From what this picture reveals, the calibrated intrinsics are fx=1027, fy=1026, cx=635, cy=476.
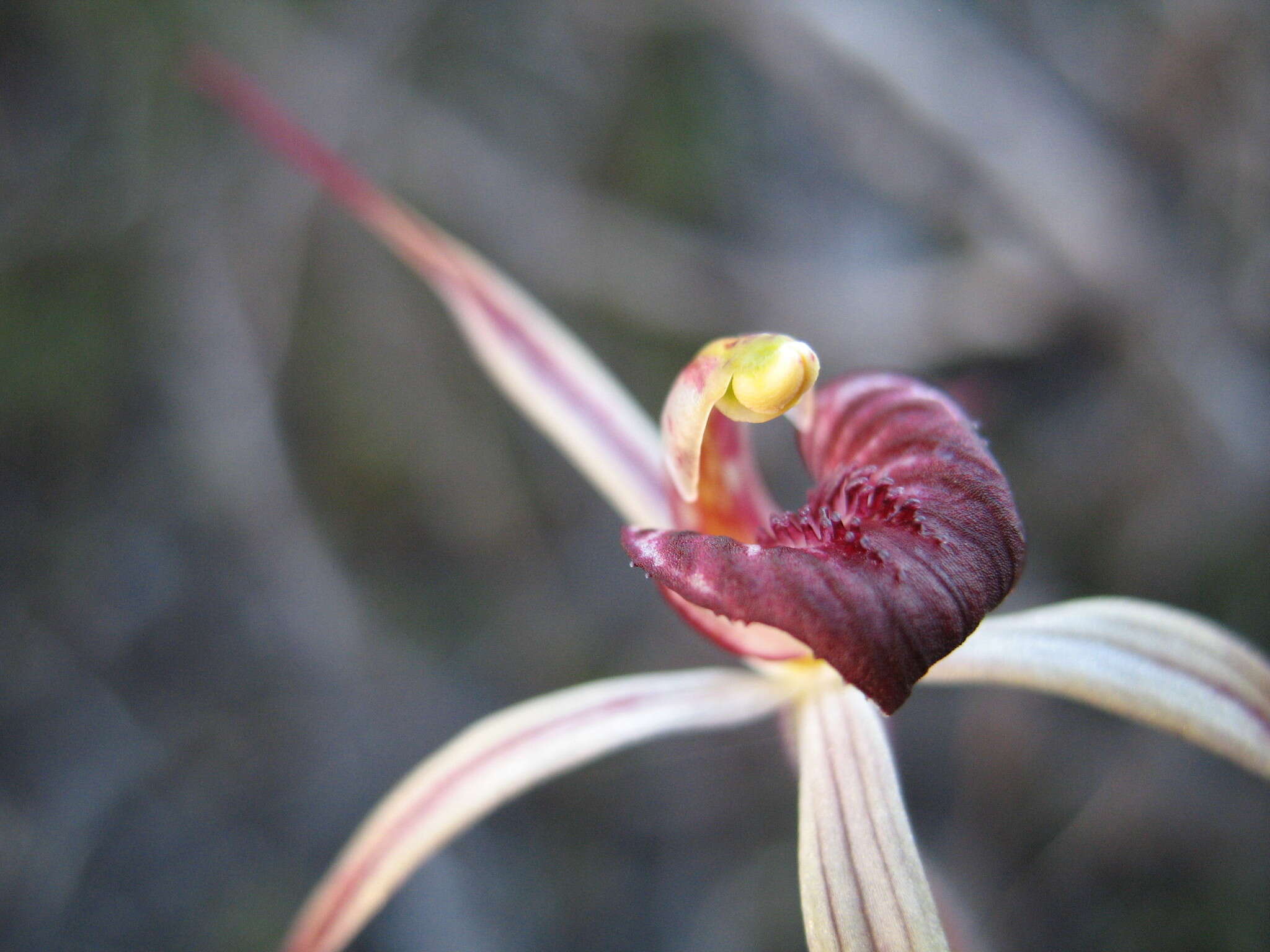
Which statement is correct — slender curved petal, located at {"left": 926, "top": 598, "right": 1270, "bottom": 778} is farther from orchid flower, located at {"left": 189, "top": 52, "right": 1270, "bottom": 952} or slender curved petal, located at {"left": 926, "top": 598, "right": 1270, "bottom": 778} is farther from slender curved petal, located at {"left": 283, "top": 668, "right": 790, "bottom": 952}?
slender curved petal, located at {"left": 283, "top": 668, "right": 790, "bottom": 952}

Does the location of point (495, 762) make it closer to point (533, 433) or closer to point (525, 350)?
point (525, 350)

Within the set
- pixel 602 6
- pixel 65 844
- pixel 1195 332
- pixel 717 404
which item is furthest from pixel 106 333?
pixel 1195 332

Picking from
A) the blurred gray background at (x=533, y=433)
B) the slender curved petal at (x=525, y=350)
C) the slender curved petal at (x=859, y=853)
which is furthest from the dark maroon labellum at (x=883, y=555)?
the blurred gray background at (x=533, y=433)

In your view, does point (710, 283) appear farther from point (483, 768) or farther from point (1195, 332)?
point (483, 768)

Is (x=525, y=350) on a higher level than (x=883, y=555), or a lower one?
higher

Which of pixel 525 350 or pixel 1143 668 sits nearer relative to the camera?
pixel 1143 668

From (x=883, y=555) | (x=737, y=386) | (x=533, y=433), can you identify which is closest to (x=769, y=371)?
(x=737, y=386)

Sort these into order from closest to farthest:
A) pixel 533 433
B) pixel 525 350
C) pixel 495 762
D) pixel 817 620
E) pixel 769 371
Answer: pixel 817 620 → pixel 769 371 → pixel 495 762 → pixel 525 350 → pixel 533 433

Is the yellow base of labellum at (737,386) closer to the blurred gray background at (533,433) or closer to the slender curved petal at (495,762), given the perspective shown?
the slender curved petal at (495,762)
